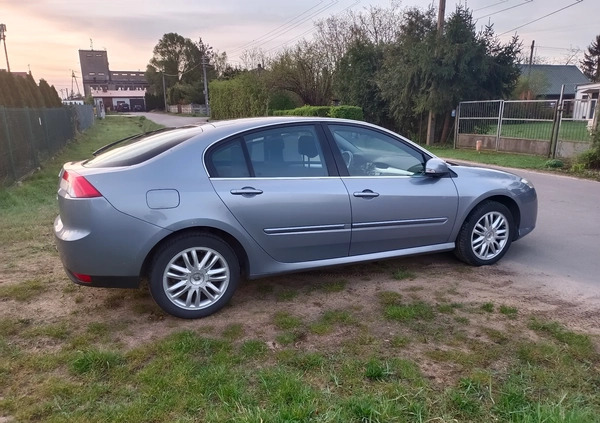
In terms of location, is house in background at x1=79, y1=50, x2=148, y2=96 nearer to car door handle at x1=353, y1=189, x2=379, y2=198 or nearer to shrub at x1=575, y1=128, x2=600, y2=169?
shrub at x1=575, y1=128, x2=600, y2=169

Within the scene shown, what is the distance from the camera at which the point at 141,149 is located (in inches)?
143

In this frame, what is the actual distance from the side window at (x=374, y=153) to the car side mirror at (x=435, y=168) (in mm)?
82

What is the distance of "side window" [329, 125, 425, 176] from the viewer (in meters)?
4.00

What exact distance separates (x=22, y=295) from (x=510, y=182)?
4.83 metres

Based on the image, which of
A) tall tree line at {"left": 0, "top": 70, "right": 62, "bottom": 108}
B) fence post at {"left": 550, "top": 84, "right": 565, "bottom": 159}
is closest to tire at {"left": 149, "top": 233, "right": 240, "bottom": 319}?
fence post at {"left": 550, "top": 84, "right": 565, "bottom": 159}

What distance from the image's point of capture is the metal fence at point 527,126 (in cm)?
1275

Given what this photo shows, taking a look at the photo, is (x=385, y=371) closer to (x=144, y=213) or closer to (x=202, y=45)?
(x=144, y=213)

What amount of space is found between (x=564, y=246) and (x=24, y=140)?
11954mm

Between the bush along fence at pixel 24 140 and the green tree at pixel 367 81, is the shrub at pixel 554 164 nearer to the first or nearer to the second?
the green tree at pixel 367 81

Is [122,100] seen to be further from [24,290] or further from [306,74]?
[24,290]

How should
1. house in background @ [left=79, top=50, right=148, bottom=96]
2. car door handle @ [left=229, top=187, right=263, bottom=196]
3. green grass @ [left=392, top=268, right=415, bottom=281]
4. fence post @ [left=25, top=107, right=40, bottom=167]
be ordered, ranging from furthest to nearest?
1. house in background @ [left=79, top=50, right=148, bottom=96]
2. fence post @ [left=25, top=107, right=40, bottom=167]
3. green grass @ [left=392, top=268, right=415, bottom=281]
4. car door handle @ [left=229, top=187, right=263, bottom=196]

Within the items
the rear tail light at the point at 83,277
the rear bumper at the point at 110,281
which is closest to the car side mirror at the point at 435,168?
the rear bumper at the point at 110,281

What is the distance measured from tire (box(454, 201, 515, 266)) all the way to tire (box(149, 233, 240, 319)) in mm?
2378

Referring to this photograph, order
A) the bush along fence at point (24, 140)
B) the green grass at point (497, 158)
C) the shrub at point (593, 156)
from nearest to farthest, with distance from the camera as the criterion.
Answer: the bush along fence at point (24, 140), the shrub at point (593, 156), the green grass at point (497, 158)
